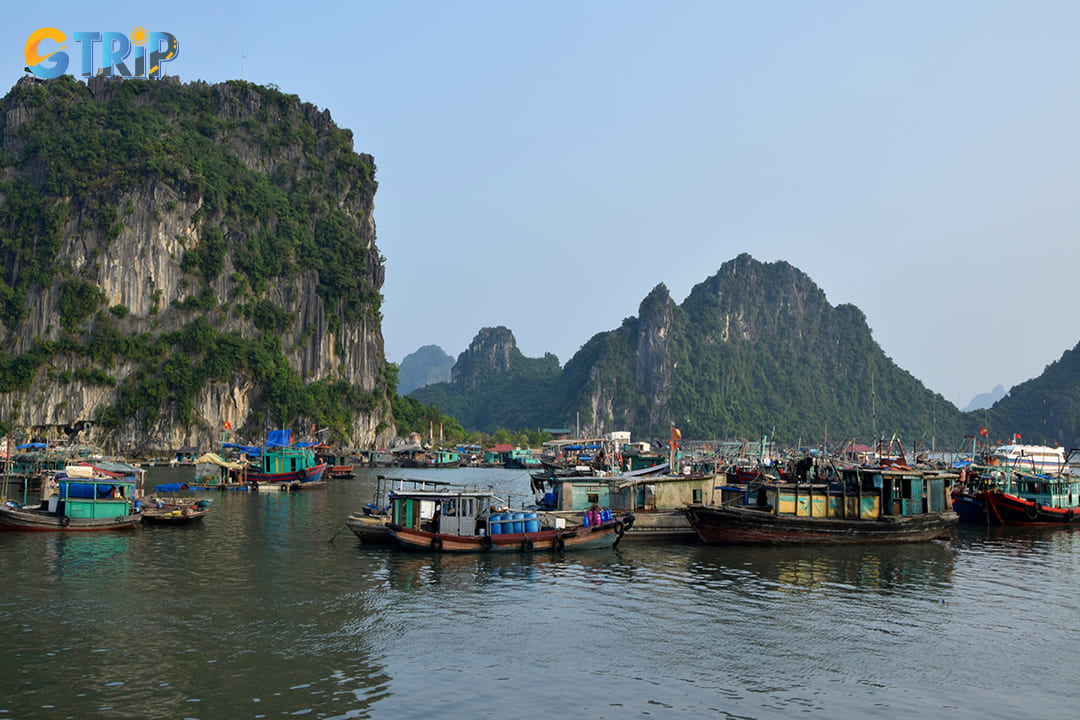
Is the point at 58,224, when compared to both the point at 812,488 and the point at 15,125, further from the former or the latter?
the point at 812,488

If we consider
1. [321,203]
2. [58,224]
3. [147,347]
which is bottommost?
[147,347]

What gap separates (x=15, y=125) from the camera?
4301 inches

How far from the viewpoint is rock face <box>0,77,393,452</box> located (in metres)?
98.8

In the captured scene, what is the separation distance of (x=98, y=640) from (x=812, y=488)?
25968mm

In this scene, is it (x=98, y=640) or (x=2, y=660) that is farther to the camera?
(x=98, y=640)

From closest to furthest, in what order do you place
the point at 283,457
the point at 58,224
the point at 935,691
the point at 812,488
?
1. the point at 935,691
2. the point at 812,488
3. the point at 283,457
4. the point at 58,224

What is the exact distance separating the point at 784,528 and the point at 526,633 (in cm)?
1658

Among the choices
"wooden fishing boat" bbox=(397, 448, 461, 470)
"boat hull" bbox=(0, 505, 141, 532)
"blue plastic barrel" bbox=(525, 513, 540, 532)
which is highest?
"blue plastic barrel" bbox=(525, 513, 540, 532)

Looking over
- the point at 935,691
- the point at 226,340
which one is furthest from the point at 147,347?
the point at 935,691

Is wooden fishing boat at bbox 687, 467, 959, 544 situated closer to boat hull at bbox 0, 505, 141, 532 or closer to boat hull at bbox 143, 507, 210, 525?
boat hull at bbox 143, 507, 210, 525

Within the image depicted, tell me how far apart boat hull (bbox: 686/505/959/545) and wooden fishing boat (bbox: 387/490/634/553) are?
16.9 feet

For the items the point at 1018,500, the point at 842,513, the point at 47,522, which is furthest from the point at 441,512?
the point at 1018,500

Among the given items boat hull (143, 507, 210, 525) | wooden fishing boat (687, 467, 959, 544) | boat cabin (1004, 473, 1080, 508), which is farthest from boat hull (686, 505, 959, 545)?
boat hull (143, 507, 210, 525)

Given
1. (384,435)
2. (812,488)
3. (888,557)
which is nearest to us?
(888,557)
